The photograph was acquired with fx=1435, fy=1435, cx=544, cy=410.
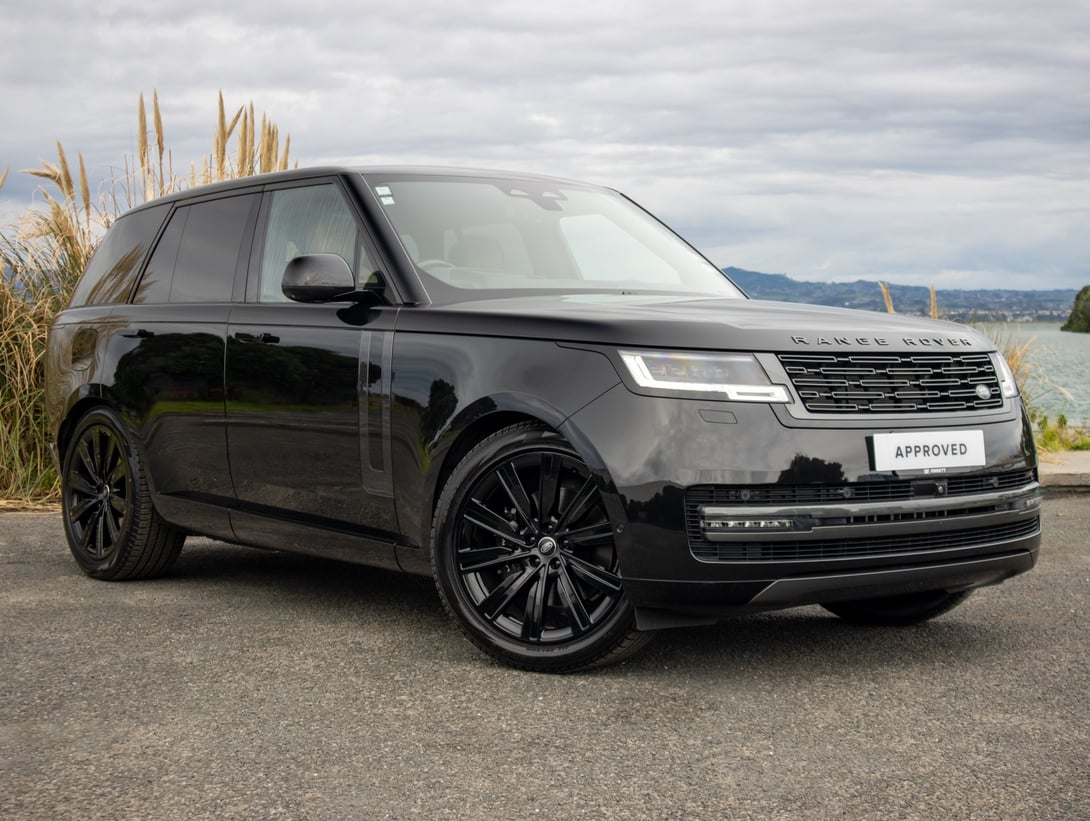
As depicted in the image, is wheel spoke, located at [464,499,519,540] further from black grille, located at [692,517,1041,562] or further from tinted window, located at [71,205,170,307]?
tinted window, located at [71,205,170,307]

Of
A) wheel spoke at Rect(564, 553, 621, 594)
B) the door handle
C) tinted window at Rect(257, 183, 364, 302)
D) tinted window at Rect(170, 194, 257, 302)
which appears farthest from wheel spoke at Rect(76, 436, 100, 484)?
wheel spoke at Rect(564, 553, 621, 594)

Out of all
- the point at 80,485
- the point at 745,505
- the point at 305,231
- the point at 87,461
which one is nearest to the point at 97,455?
the point at 87,461

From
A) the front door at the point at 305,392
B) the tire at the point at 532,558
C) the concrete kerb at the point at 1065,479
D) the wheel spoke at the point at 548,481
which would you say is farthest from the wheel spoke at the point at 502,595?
the concrete kerb at the point at 1065,479

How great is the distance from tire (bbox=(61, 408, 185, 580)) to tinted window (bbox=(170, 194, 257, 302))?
749 millimetres

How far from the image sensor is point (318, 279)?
16.9ft

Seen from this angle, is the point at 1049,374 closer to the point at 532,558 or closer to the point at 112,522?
the point at 112,522

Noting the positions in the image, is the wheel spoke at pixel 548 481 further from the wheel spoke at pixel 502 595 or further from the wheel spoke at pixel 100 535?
the wheel spoke at pixel 100 535

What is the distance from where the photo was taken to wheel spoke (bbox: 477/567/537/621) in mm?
4688

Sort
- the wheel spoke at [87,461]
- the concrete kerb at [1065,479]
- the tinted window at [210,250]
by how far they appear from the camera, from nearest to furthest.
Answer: the tinted window at [210,250] < the wheel spoke at [87,461] < the concrete kerb at [1065,479]

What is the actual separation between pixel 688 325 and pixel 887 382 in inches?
26.1

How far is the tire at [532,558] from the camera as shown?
14.9 ft

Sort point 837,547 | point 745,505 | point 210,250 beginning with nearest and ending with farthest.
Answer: point 745,505 < point 837,547 < point 210,250

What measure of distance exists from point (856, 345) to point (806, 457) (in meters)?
0.44

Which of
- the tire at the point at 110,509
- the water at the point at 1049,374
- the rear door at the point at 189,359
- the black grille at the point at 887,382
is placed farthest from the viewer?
the water at the point at 1049,374
